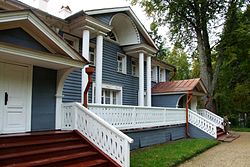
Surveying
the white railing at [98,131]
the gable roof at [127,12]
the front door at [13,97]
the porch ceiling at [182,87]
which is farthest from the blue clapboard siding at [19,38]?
the porch ceiling at [182,87]

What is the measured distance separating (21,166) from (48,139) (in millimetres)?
1523

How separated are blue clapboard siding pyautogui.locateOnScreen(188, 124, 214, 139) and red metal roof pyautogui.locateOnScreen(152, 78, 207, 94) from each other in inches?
90.9

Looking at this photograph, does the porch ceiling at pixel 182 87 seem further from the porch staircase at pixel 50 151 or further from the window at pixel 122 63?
the porch staircase at pixel 50 151

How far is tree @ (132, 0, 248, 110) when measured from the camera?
67.1ft

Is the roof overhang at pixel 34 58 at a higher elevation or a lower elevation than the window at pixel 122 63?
lower

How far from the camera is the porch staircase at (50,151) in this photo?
18.1ft

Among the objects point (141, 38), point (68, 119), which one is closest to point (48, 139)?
point (68, 119)

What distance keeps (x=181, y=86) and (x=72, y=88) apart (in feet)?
26.6

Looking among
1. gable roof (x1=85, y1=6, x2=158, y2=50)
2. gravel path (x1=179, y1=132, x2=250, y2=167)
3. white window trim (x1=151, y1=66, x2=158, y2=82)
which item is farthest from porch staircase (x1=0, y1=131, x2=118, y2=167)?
white window trim (x1=151, y1=66, x2=158, y2=82)

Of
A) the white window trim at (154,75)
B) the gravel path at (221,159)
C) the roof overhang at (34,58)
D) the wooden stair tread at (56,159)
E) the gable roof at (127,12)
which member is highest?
the gable roof at (127,12)

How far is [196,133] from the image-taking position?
15.0m

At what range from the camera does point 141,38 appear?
15062mm

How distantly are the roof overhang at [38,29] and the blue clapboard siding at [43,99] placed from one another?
0.86 metres

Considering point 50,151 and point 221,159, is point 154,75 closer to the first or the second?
point 221,159
